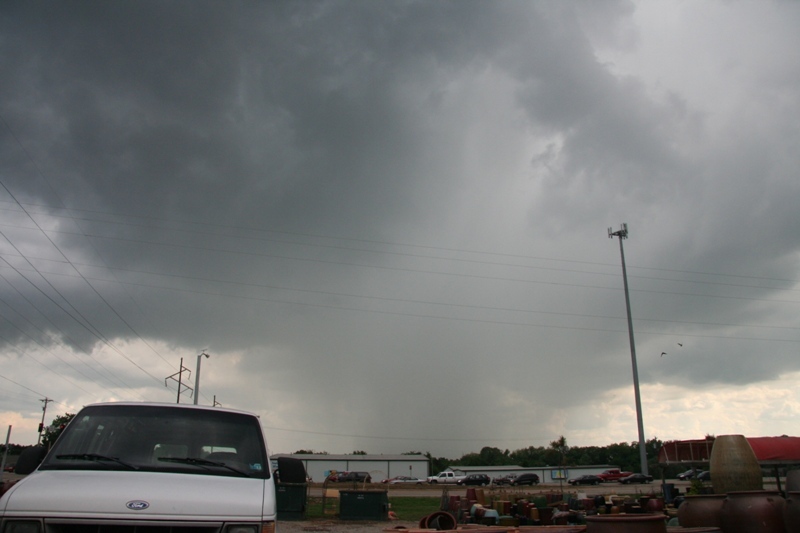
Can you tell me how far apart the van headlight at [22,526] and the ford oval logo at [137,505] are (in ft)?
1.89

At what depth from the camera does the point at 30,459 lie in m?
4.95

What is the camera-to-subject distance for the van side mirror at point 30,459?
4875 millimetres

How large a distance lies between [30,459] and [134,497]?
59.2 inches

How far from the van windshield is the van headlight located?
74 centimetres

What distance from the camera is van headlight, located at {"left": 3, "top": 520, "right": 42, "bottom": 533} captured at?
12.8 feet

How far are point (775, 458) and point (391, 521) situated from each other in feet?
48.5

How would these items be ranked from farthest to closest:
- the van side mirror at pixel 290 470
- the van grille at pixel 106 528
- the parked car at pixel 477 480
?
the parked car at pixel 477 480 < the van side mirror at pixel 290 470 < the van grille at pixel 106 528

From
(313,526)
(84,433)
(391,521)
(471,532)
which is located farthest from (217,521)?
(391,521)

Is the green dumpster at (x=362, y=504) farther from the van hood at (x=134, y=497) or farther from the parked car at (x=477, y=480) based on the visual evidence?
the parked car at (x=477, y=480)

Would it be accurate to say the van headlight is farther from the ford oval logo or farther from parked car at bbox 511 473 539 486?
parked car at bbox 511 473 539 486

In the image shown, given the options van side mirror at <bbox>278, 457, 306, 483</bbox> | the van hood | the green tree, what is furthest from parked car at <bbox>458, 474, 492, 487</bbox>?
the van hood

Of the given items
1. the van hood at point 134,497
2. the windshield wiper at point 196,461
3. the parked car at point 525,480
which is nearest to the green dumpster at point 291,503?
the windshield wiper at point 196,461

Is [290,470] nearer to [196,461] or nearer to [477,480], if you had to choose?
[196,461]

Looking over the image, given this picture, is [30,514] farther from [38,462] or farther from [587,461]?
[587,461]
